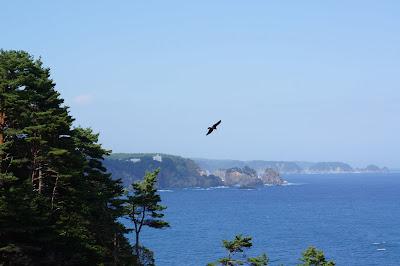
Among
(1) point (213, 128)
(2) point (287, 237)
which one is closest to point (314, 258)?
(1) point (213, 128)

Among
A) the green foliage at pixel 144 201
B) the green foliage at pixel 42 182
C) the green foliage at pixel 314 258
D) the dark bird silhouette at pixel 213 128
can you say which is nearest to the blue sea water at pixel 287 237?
the green foliage at pixel 314 258

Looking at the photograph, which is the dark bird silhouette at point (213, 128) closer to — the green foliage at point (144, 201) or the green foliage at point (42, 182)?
the green foliage at point (42, 182)

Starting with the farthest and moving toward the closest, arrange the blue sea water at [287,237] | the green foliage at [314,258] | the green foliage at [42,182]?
the blue sea water at [287,237], the green foliage at [314,258], the green foliage at [42,182]

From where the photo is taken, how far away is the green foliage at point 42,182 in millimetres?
31266

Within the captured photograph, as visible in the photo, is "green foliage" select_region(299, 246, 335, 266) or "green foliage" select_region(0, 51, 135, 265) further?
"green foliage" select_region(299, 246, 335, 266)

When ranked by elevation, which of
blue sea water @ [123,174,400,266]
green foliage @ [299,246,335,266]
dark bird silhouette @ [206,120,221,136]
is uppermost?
dark bird silhouette @ [206,120,221,136]

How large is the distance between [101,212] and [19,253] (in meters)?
8.30

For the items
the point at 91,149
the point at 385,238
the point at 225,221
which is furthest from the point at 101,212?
the point at 225,221

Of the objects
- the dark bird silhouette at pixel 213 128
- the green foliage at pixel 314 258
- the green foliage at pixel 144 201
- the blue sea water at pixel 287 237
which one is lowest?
the blue sea water at pixel 287 237

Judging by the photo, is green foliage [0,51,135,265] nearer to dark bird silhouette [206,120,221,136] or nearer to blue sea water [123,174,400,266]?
dark bird silhouette [206,120,221,136]

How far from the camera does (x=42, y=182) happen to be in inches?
1455

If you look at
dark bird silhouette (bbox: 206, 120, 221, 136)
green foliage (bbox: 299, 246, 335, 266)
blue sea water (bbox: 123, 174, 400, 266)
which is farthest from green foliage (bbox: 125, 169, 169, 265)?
blue sea water (bbox: 123, 174, 400, 266)

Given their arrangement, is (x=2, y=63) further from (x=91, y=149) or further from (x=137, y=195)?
(x=137, y=195)

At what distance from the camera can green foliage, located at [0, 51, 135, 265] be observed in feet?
103
